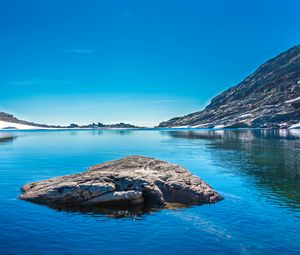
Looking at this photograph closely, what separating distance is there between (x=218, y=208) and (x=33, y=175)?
32.8 meters

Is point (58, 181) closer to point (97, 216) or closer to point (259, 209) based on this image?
point (97, 216)

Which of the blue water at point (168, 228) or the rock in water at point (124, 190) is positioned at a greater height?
the rock in water at point (124, 190)

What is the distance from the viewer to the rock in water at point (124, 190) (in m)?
32.9

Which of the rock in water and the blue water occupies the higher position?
the rock in water

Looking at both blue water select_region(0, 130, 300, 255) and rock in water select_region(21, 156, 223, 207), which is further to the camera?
rock in water select_region(21, 156, 223, 207)

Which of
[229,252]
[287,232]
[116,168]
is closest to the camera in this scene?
[229,252]

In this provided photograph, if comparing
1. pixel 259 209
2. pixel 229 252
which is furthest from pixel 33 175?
pixel 229 252

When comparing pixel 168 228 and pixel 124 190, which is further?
pixel 124 190

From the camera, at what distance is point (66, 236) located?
80.8 feet

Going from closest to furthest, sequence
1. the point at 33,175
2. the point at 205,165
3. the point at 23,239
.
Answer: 1. the point at 23,239
2. the point at 33,175
3. the point at 205,165

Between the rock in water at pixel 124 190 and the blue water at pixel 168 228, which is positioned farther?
the rock in water at pixel 124 190

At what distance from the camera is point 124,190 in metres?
33.6

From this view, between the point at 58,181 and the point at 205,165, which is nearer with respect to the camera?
the point at 58,181

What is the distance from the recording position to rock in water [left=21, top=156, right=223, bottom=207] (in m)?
32.9
